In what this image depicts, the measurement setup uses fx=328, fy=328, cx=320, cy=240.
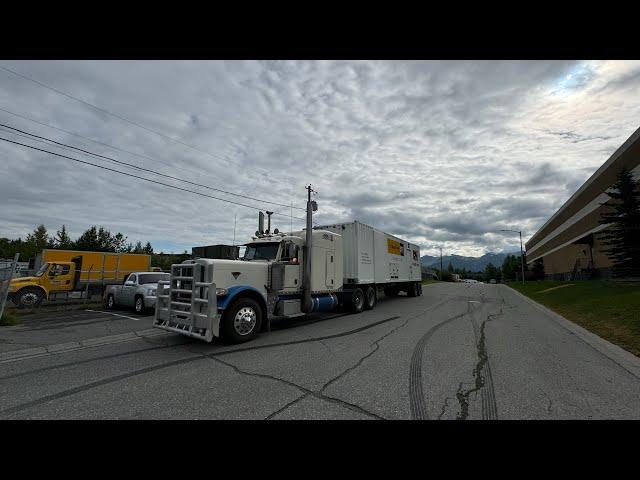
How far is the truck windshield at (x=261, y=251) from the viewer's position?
995 cm

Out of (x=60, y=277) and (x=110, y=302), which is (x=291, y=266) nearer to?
(x=110, y=302)

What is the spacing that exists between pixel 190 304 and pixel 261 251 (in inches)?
118

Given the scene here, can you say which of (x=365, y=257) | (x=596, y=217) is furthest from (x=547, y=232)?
(x=365, y=257)

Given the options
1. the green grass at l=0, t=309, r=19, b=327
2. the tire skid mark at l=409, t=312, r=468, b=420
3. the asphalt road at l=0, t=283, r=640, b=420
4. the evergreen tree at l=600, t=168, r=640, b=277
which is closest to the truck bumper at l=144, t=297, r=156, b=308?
the green grass at l=0, t=309, r=19, b=327

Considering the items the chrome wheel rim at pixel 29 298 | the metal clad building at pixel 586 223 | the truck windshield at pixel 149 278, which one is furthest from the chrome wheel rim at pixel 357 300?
the metal clad building at pixel 586 223

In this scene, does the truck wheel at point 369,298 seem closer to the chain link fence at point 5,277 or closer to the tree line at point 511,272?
the chain link fence at point 5,277

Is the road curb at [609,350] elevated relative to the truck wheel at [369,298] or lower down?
lower down

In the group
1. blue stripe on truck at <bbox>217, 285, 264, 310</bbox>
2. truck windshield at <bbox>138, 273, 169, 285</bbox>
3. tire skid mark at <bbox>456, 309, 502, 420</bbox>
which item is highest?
truck windshield at <bbox>138, 273, 169, 285</bbox>

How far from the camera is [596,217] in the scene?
126 feet

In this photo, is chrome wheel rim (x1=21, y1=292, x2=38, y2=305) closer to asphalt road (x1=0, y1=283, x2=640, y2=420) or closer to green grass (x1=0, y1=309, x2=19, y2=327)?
green grass (x1=0, y1=309, x2=19, y2=327)

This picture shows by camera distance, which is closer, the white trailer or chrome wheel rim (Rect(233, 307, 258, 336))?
chrome wheel rim (Rect(233, 307, 258, 336))

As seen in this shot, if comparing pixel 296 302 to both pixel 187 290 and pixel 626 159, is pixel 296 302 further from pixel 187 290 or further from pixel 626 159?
pixel 626 159

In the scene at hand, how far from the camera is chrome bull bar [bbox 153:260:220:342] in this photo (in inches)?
285
